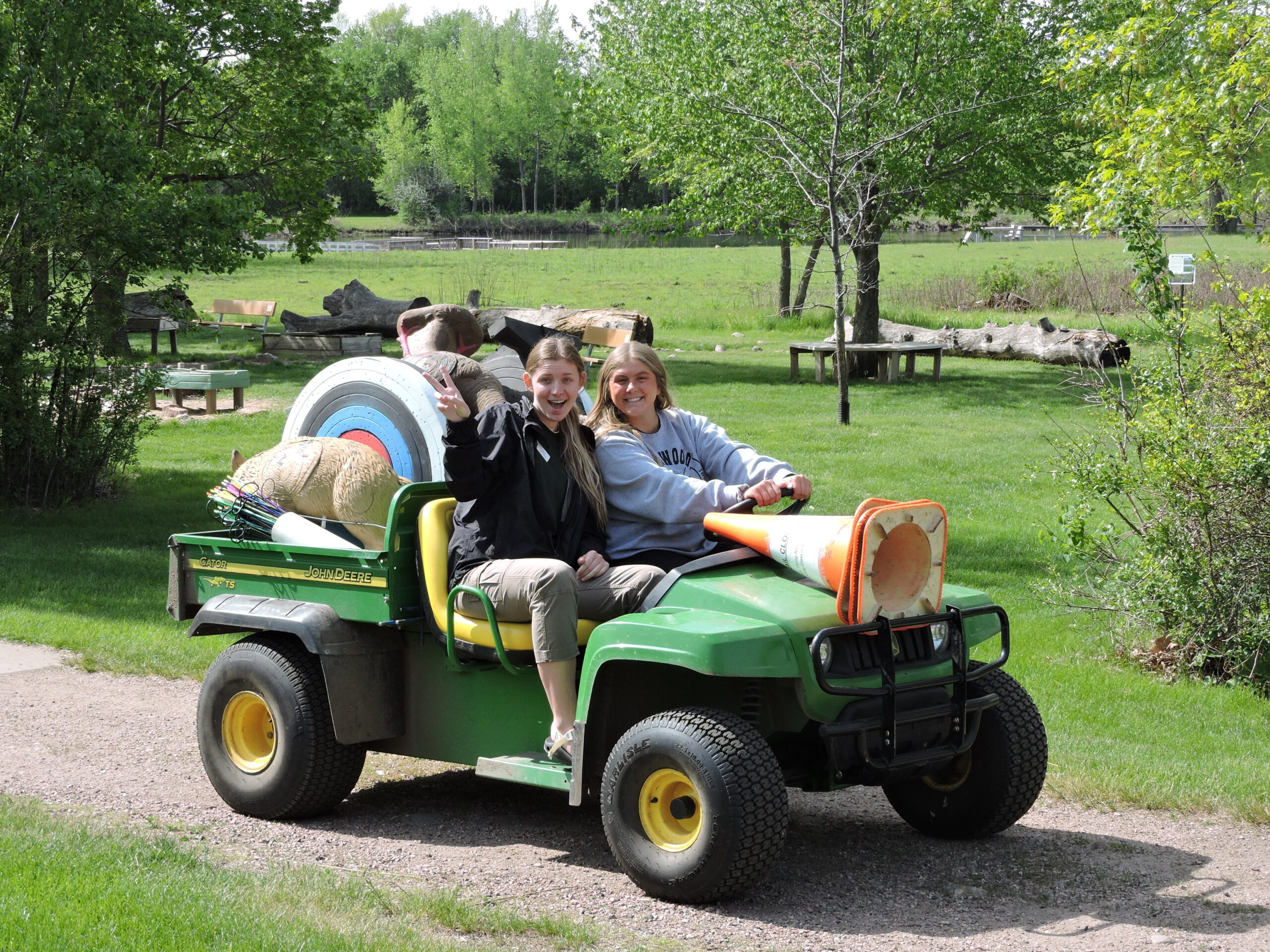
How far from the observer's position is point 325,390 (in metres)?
6.82

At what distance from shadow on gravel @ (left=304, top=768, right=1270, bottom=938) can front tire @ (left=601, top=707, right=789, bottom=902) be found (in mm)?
171

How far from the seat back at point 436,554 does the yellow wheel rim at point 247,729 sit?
38.5 inches

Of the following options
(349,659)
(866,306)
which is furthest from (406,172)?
(349,659)

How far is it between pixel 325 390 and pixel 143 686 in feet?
7.00

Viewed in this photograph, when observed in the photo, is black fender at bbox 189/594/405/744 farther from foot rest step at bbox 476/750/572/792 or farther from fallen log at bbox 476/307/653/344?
fallen log at bbox 476/307/653/344

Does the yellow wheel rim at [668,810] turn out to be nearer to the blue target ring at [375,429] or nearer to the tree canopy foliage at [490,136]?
the blue target ring at [375,429]

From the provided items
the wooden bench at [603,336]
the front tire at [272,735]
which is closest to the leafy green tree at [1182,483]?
the front tire at [272,735]

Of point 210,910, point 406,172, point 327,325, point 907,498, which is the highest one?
point 406,172

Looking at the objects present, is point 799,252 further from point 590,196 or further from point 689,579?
point 590,196

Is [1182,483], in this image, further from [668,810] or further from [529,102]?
[529,102]

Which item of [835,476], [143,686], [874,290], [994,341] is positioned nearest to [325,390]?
[143,686]

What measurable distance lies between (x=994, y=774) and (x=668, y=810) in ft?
4.21

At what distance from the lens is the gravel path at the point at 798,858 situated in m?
4.22

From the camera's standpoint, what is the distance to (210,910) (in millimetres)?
4043
